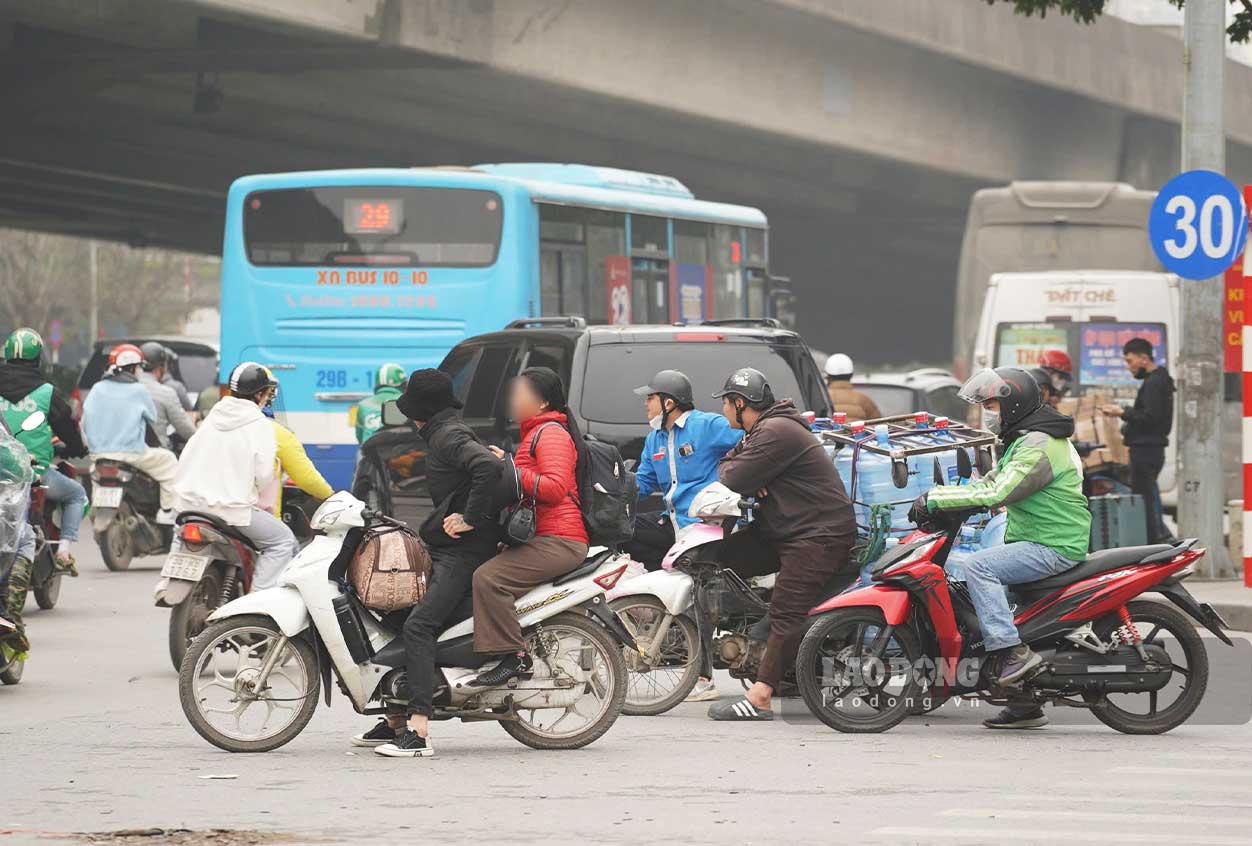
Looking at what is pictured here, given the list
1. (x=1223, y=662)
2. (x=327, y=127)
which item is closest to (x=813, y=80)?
(x=327, y=127)

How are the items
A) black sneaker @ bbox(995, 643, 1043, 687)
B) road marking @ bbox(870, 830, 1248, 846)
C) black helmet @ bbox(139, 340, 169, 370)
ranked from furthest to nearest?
black helmet @ bbox(139, 340, 169, 370), black sneaker @ bbox(995, 643, 1043, 687), road marking @ bbox(870, 830, 1248, 846)

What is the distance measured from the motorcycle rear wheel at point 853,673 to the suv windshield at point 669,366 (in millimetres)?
3354

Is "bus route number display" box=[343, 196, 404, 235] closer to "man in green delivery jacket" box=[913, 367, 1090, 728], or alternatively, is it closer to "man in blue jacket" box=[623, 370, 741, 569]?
"man in blue jacket" box=[623, 370, 741, 569]

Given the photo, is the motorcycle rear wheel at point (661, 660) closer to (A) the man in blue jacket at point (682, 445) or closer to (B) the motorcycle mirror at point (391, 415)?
(A) the man in blue jacket at point (682, 445)

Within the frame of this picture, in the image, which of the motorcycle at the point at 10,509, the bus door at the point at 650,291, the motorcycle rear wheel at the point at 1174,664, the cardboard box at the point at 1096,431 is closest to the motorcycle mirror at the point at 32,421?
the motorcycle at the point at 10,509

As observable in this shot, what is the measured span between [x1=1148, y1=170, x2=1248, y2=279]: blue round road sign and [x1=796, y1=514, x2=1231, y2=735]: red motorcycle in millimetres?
5432

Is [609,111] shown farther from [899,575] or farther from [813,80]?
[899,575]

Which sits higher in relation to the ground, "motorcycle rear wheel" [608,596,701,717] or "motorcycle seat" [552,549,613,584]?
"motorcycle seat" [552,549,613,584]

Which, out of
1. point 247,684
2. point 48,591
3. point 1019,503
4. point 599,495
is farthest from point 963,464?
point 48,591

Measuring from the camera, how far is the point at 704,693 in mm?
Answer: 10469

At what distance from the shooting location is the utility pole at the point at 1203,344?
614 inches

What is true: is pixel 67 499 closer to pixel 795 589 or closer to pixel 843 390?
pixel 843 390

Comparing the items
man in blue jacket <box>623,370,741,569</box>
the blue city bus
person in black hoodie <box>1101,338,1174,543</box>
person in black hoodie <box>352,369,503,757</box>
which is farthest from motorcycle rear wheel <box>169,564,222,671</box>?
the blue city bus

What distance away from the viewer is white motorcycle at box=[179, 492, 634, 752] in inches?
336
